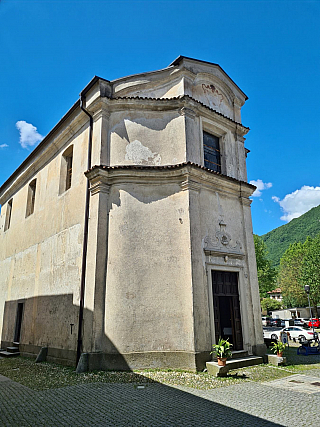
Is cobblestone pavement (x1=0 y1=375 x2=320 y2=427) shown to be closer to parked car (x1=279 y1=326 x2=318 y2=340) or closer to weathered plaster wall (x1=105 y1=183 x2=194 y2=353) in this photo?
weathered plaster wall (x1=105 y1=183 x2=194 y2=353)

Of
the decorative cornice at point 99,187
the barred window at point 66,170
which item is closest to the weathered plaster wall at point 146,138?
the decorative cornice at point 99,187

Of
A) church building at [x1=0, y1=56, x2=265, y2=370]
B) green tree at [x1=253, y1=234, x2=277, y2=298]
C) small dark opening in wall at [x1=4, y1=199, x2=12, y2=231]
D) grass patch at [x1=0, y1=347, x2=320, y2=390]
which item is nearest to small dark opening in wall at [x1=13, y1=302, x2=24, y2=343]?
church building at [x1=0, y1=56, x2=265, y2=370]

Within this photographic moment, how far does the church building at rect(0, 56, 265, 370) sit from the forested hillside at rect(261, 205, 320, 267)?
91341 millimetres

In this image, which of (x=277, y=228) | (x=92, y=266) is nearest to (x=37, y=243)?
(x=92, y=266)

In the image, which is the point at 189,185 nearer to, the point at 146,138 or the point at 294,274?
the point at 146,138

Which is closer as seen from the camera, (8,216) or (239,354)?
(239,354)

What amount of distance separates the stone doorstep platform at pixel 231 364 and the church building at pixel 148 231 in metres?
0.44

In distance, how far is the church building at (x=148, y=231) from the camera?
9.91 m

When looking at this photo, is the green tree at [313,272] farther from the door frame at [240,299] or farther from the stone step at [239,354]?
the stone step at [239,354]

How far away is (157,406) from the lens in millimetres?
6258

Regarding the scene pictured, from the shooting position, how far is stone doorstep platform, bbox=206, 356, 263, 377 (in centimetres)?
891

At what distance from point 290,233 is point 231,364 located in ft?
351

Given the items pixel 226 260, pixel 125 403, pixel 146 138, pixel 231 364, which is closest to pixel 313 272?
pixel 226 260

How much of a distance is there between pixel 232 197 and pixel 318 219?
99490mm
